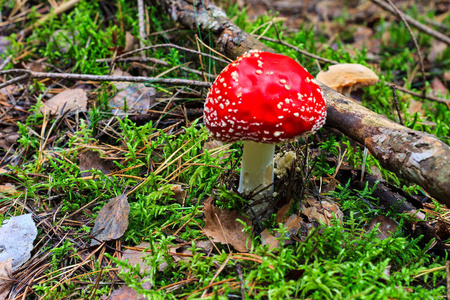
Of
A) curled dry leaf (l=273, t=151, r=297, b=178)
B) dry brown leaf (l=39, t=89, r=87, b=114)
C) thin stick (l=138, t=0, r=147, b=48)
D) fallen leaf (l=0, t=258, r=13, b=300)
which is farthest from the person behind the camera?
thin stick (l=138, t=0, r=147, b=48)

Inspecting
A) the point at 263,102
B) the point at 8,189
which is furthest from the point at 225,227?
the point at 8,189

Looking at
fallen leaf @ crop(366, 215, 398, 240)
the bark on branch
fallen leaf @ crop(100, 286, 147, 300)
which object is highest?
the bark on branch

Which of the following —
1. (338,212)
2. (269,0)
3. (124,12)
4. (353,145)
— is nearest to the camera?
(338,212)

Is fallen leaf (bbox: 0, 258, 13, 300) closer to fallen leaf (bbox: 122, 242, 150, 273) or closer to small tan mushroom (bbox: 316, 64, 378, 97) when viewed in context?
fallen leaf (bbox: 122, 242, 150, 273)

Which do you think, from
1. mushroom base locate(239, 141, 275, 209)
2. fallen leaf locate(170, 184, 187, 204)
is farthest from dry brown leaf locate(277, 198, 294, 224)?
fallen leaf locate(170, 184, 187, 204)

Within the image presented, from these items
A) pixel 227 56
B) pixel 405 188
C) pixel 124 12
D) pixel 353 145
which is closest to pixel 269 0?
pixel 124 12

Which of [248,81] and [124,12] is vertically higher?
[248,81]

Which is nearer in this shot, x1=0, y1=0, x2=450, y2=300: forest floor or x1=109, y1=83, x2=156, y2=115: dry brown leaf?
x1=0, y1=0, x2=450, y2=300: forest floor

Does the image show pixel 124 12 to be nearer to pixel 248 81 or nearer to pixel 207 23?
pixel 207 23
